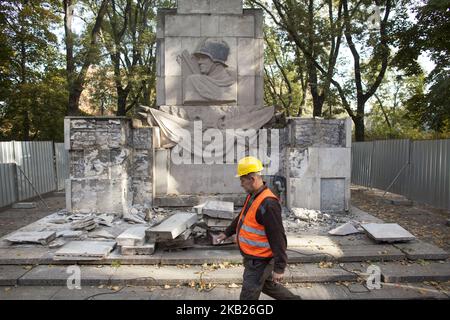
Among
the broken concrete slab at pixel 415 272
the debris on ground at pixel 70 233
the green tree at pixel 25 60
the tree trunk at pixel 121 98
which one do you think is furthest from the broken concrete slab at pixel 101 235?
the tree trunk at pixel 121 98

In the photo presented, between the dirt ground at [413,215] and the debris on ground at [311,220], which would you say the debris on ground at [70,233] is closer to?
the debris on ground at [311,220]

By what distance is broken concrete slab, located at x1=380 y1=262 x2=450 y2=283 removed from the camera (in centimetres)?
512

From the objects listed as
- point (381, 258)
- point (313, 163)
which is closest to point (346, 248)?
point (381, 258)

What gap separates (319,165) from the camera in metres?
8.34

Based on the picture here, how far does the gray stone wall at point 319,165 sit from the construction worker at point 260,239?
4.84 m

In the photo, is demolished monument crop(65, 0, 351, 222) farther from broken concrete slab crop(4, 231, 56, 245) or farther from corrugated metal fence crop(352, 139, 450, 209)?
corrugated metal fence crop(352, 139, 450, 209)

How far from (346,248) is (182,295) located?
285cm

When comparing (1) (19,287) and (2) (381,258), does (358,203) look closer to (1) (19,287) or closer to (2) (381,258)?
(2) (381,258)

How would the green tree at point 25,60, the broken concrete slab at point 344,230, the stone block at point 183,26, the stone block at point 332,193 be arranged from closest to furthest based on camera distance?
the broken concrete slab at point 344,230, the stone block at point 332,193, the stone block at point 183,26, the green tree at point 25,60

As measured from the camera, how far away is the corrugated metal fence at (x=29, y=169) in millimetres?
11180

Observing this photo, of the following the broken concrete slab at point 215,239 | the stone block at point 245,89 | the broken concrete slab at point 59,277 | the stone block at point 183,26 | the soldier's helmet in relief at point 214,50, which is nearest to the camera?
the broken concrete slab at point 59,277

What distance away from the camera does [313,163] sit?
8.31 meters

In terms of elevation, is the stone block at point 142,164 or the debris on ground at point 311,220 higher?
the stone block at point 142,164

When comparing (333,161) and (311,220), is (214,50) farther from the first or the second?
(311,220)
